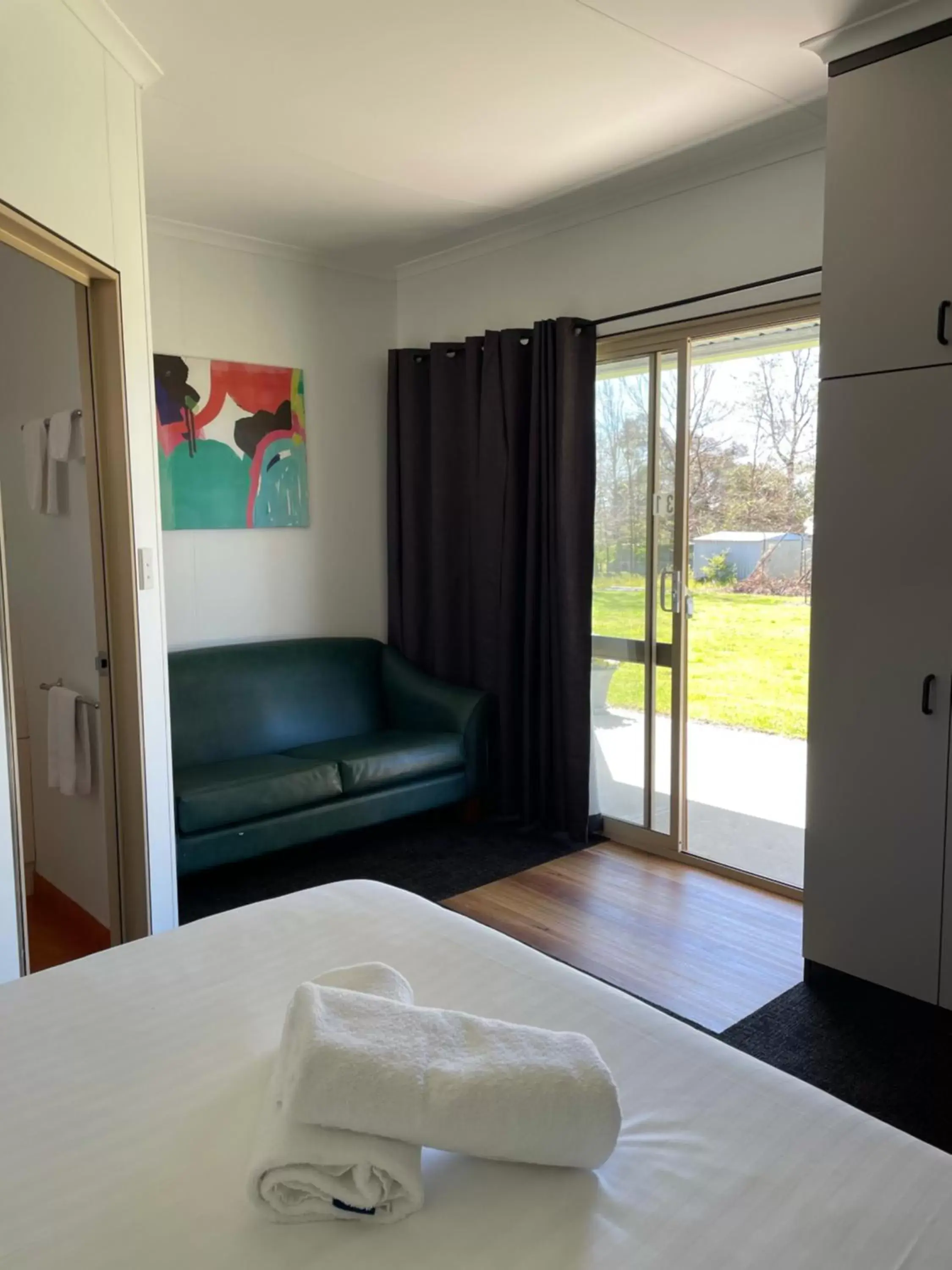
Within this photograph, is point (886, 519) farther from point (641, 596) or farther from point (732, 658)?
point (732, 658)

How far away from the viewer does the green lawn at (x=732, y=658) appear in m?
3.93

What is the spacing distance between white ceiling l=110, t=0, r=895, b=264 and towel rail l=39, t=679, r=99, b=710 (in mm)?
1805

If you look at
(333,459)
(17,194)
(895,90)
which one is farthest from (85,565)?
(895,90)

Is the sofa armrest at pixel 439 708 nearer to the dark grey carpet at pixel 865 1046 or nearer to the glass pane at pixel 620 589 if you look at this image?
the glass pane at pixel 620 589

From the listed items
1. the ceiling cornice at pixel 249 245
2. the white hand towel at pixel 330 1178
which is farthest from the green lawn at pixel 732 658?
the white hand towel at pixel 330 1178

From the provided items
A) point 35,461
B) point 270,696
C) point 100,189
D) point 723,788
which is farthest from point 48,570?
point 723,788

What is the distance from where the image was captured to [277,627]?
14.5 feet

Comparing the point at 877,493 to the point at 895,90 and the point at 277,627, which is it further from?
the point at 277,627

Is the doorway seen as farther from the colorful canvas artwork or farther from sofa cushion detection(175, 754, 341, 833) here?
the colorful canvas artwork

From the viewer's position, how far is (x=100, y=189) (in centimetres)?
246

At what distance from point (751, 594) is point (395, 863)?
2.02 m

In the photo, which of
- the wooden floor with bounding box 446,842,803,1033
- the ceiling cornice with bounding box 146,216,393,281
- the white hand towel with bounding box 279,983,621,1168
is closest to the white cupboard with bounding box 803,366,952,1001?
the wooden floor with bounding box 446,842,803,1033

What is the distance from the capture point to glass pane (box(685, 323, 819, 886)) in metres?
3.75

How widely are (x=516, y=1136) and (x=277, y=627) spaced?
11.6 feet
